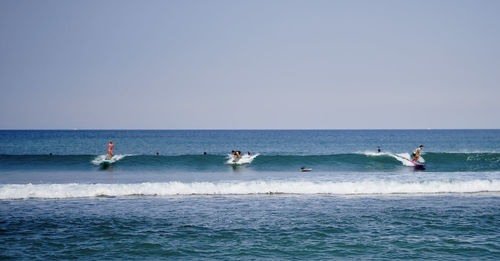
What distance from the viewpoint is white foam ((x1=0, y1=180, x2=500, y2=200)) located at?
57.1ft

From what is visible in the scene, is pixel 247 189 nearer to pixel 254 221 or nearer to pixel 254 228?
pixel 254 221

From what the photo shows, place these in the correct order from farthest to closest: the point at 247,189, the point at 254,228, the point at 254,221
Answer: the point at 247,189 → the point at 254,221 → the point at 254,228

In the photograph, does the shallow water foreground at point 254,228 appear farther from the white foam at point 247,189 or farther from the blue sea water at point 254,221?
the white foam at point 247,189

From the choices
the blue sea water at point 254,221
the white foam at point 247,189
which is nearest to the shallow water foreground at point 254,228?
the blue sea water at point 254,221

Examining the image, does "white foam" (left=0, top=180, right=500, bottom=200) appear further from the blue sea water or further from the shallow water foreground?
the shallow water foreground

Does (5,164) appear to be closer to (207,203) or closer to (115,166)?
(115,166)


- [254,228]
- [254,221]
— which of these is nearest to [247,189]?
[254,221]

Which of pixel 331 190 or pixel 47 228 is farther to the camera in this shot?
pixel 331 190

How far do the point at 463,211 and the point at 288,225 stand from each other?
664 centimetres

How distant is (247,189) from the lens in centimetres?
1831

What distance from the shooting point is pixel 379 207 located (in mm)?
14203

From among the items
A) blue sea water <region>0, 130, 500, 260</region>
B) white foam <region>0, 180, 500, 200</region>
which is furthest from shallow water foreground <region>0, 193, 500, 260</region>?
white foam <region>0, 180, 500, 200</region>

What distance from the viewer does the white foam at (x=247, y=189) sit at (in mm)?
17406

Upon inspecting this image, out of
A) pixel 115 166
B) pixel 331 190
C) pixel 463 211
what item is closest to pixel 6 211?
pixel 331 190
